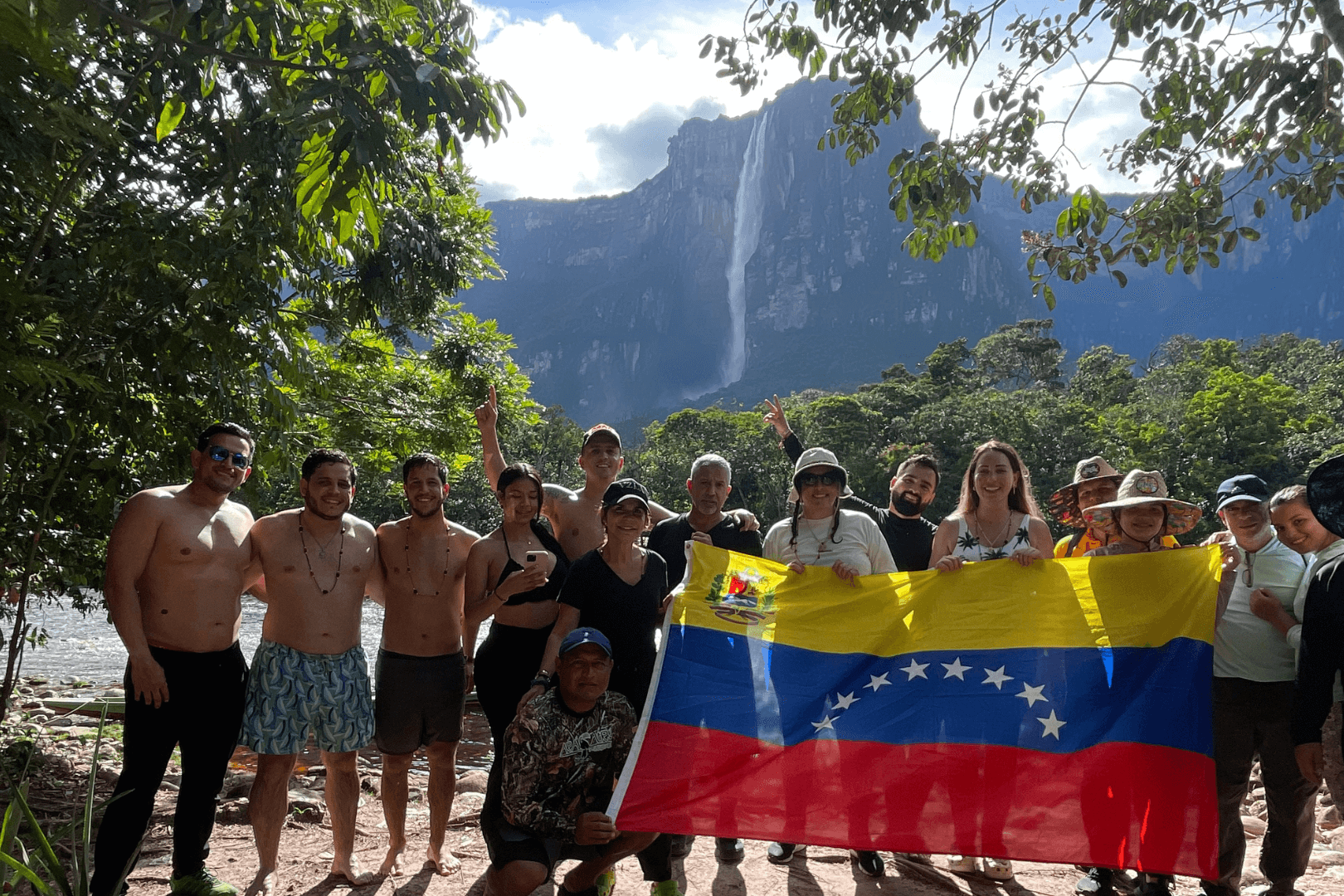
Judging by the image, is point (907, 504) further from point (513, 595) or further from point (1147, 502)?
point (513, 595)

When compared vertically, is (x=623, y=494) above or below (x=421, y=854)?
above

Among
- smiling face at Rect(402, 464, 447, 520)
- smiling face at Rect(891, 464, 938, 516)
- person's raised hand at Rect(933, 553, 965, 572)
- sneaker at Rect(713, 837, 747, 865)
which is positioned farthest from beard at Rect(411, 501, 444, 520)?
smiling face at Rect(891, 464, 938, 516)

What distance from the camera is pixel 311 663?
157 inches

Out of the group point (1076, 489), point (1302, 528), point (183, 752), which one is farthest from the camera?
point (1076, 489)

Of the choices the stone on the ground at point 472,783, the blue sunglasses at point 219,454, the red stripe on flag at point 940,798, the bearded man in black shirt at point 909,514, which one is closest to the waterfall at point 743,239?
the stone on the ground at point 472,783

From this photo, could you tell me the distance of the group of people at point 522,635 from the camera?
346 cm

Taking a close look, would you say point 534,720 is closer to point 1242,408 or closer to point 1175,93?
point 1175,93

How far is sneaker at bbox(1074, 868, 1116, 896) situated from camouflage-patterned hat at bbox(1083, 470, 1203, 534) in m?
1.63

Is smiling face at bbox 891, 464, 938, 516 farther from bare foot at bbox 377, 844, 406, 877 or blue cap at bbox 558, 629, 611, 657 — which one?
bare foot at bbox 377, 844, 406, 877

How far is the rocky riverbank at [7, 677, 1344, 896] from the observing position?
4.17m

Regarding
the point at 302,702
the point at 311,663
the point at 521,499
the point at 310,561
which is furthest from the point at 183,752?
the point at 521,499

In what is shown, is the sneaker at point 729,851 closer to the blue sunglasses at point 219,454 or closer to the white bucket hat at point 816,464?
the white bucket hat at point 816,464

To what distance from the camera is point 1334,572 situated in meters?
3.13

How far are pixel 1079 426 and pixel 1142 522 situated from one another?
37.2 metres
